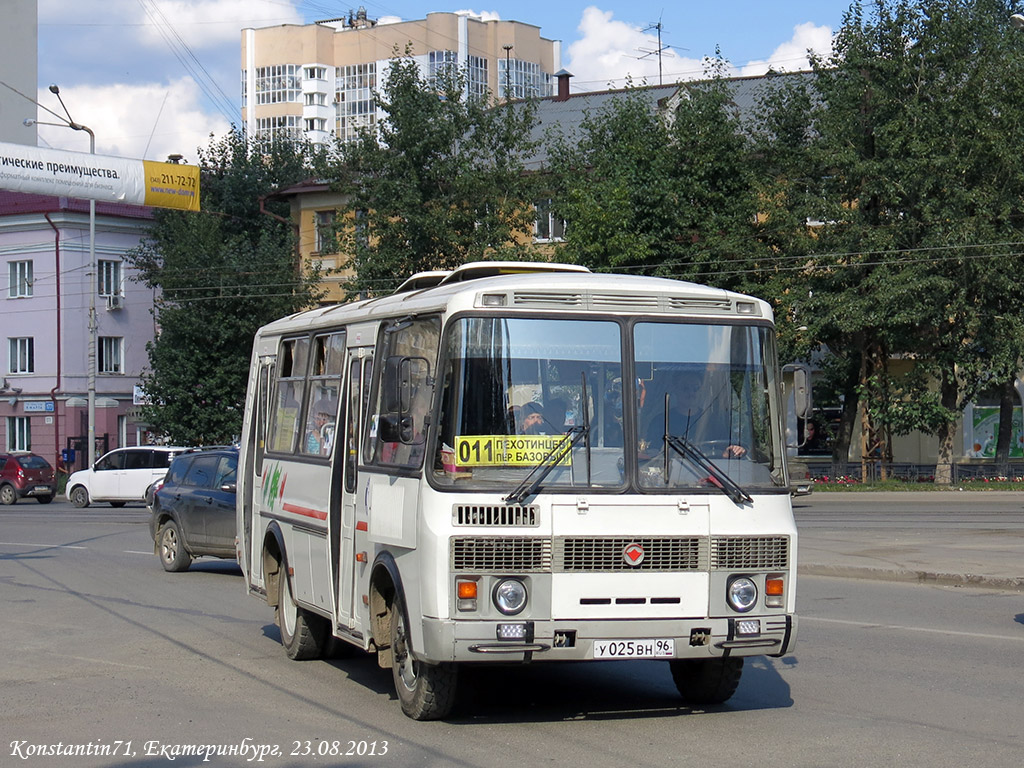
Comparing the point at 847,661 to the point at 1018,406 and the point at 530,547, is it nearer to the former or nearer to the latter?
the point at 530,547

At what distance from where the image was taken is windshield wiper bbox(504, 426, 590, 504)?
7.59m

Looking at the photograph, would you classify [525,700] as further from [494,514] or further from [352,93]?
[352,93]

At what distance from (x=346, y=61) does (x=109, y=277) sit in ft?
184

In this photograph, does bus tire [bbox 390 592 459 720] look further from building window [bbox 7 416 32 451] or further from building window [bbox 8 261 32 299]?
building window [bbox 8 261 32 299]

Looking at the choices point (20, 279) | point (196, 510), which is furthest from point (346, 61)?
point (196, 510)

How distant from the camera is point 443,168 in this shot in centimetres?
4331

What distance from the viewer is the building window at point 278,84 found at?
114500 millimetres

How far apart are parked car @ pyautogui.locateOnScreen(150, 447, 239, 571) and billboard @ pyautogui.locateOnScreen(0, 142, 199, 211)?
33.5ft

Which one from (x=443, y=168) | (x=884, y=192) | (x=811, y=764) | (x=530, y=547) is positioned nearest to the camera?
(x=811, y=764)

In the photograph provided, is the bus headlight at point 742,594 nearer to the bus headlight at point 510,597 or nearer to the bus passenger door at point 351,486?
the bus headlight at point 510,597

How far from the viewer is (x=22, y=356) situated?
60.9 m

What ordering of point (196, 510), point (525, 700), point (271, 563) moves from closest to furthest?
point (525, 700) → point (271, 563) → point (196, 510)

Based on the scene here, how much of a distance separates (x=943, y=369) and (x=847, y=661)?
29.5 meters

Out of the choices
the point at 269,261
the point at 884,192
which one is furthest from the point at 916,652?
the point at 269,261
